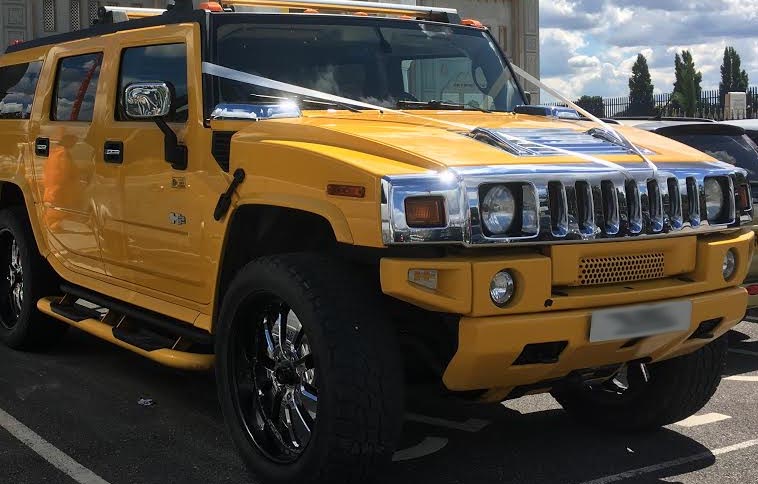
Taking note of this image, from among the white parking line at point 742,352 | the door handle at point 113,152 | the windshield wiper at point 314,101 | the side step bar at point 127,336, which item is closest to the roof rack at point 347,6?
the windshield wiper at point 314,101

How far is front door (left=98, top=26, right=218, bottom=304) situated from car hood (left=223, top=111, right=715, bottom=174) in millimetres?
373

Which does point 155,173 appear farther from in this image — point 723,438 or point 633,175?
point 723,438

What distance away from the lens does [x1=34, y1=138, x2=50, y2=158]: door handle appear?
6.02m

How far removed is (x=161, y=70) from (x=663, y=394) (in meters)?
2.95

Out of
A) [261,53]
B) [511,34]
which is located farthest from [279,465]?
[511,34]

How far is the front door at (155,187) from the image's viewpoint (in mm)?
4578

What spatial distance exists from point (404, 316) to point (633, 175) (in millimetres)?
1044

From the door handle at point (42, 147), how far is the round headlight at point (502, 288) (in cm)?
357

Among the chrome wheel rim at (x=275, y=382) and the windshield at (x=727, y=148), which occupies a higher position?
the windshield at (x=727, y=148)

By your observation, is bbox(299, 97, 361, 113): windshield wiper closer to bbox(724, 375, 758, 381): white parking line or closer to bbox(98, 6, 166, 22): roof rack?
bbox(98, 6, 166, 22): roof rack

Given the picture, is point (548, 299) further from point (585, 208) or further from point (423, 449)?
point (423, 449)

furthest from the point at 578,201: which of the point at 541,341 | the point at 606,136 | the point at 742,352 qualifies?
the point at 742,352

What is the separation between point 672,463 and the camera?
448cm

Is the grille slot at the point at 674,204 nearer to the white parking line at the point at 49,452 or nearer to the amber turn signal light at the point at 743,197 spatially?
the amber turn signal light at the point at 743,197
